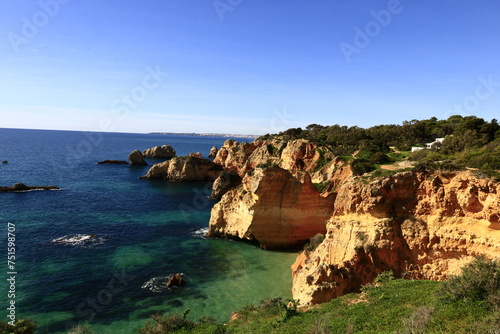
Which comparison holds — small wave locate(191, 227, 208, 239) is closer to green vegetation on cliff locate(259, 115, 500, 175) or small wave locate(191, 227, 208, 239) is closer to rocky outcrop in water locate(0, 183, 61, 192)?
green vegetation on cliff locate(259, 115, 500, 175)

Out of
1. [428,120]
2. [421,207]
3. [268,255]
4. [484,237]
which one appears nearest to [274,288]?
[268,255]

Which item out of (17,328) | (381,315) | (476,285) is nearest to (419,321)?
(381,315)

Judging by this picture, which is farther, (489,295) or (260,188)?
(260,188)

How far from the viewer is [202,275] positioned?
76.3ft

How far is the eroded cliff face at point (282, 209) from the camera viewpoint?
28406 millimetres

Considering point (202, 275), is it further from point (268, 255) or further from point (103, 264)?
point (103, 264)

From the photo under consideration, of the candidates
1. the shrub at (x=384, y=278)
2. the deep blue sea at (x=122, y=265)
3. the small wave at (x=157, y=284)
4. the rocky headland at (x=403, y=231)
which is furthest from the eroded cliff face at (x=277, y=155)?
the small wave at (x=157, y=284)

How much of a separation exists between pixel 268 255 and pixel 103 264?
15.2 metres

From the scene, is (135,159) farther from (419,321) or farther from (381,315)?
(419,321)

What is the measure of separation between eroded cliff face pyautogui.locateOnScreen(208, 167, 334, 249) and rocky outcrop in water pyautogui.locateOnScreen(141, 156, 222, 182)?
40453mm

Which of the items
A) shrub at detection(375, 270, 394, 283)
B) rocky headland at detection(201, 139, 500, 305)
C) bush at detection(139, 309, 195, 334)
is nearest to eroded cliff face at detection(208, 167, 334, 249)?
rocky headland at detection(201, 139, 500, 305)

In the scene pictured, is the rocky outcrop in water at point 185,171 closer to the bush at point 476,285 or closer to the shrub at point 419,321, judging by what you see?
the bush at point 476,285

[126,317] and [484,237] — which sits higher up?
[484,237]

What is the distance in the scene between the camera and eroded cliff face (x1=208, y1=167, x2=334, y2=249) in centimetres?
2841
